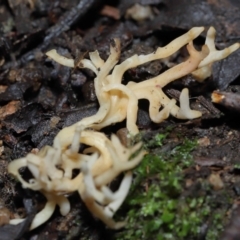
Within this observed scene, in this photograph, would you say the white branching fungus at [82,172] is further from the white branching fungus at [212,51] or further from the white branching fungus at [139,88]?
the white branching fungus at [212,51]

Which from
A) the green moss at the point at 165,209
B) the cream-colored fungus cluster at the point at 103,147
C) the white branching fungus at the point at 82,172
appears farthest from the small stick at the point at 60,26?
the green moss at the point at 165,209

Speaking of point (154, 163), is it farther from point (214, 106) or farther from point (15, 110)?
point (15, 110)

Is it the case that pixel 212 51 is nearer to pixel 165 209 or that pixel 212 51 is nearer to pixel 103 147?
pixel 103 147

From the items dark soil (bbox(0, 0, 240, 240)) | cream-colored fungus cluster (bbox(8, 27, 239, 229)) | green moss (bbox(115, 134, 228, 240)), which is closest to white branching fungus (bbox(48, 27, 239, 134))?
cream-colored fungus cluster (bbox(8, 27, 239, 229))

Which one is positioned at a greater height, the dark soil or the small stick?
the small stick

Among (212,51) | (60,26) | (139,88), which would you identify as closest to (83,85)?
(139,88)

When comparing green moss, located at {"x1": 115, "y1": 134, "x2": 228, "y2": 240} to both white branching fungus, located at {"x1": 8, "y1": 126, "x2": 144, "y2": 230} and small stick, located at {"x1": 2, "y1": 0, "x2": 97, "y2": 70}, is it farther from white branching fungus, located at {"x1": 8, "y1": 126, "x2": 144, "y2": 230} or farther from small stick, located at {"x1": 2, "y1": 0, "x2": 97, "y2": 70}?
small stick, located at {"x1": 2, "y1": 0, "x2": 97, "y2": 70}

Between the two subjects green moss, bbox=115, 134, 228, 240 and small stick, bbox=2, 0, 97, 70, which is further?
small stick, bbox=2, 0, 97, 70
